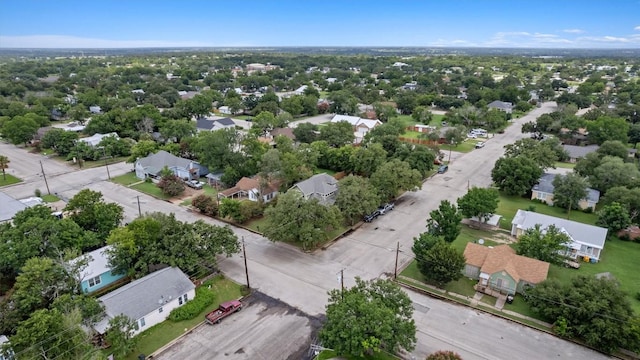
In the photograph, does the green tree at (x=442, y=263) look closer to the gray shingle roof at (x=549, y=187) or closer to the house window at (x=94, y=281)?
the gray shingle roof at (x=549, y=187)

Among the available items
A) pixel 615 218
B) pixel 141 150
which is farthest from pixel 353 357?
pixel 141 150

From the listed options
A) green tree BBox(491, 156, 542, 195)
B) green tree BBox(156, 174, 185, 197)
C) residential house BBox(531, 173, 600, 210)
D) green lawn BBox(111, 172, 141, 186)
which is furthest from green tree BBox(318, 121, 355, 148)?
green lawn BBox(111, 172, 141, 186)

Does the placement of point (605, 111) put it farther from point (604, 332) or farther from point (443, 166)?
point (604, 332)

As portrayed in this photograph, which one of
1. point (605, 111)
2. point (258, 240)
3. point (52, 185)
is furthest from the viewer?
point (605, 111)

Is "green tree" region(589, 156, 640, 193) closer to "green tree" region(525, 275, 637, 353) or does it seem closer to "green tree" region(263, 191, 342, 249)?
"green tree" region(525, 275, 637, 353)

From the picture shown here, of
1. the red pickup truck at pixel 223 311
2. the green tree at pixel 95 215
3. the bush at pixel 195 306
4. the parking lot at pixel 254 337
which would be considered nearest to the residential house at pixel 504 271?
the parking lot at pixel 254 337

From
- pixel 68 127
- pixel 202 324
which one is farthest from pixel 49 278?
pixel 68 127

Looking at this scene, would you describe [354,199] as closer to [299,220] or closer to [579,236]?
[299,220]
